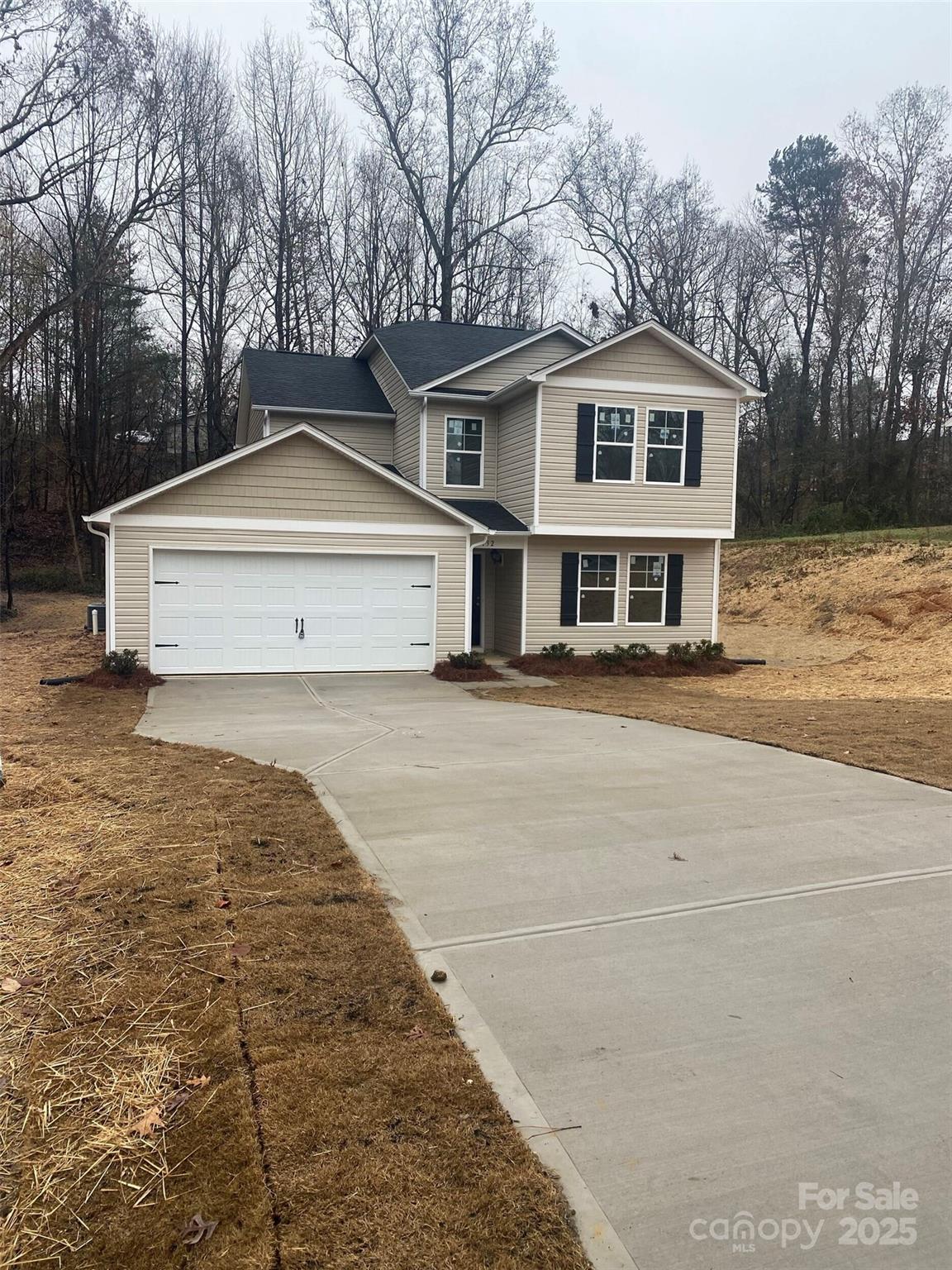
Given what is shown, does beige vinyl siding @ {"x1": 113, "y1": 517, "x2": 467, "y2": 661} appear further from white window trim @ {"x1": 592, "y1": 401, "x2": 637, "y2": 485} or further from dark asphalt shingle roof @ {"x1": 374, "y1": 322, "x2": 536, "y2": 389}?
dark asphalt shingle roof @ {"x1": 374, "y1": 322, "x2": 536, "y2": 389}

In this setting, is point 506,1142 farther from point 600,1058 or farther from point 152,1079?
point 152,1079

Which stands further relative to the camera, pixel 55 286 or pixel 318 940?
pixel 55 286

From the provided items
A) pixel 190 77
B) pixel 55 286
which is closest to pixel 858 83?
pixel 190 77

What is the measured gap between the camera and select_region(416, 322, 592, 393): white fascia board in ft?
59.2

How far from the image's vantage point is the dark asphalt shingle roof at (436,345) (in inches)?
763

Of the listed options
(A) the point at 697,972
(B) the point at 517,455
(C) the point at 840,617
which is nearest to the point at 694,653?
(B) the point at 517,455

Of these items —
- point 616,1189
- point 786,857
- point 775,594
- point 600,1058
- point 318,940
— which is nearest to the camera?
point 616,1189

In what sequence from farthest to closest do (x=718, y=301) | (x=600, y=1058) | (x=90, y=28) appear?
1. (x=718, y=301)
2. (x=90, y=28)
3. (x=600, y=1058)

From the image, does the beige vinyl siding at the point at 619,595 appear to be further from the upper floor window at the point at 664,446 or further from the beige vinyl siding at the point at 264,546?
the beige vinyl siding at the point at 264,546

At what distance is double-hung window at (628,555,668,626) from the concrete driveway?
33.2ft

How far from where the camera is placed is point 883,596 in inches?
848

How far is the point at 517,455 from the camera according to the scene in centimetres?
1806

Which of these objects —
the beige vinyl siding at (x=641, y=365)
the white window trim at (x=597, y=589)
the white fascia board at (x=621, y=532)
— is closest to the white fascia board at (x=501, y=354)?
the beige vinyl siding at (x=641, y=365)

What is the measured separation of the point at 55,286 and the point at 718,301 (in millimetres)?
24966
